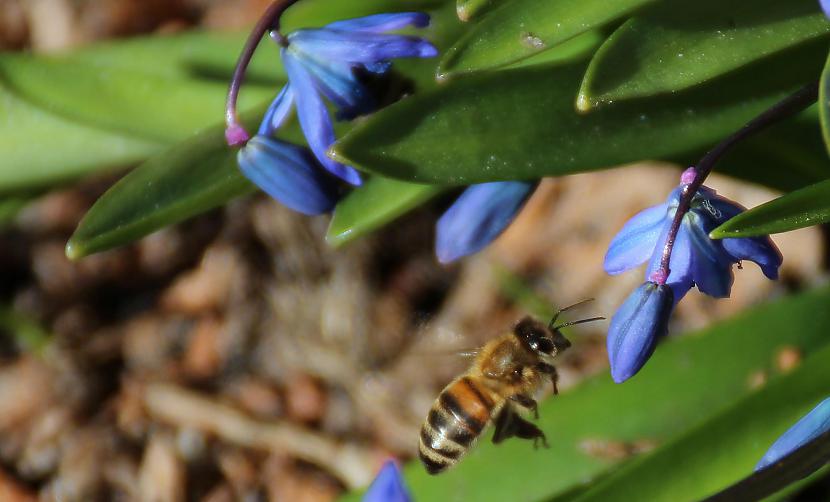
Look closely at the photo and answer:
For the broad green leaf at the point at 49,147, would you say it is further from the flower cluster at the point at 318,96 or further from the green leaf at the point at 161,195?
the flower cluster at the point at 318,96

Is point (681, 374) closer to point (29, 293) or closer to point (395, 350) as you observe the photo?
point (395, 350)


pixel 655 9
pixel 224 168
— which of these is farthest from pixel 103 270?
pixel 655 9

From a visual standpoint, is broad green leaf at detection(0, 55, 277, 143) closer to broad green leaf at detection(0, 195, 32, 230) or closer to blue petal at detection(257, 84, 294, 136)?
broad green leaf at detection(0, 195, 32, 230)

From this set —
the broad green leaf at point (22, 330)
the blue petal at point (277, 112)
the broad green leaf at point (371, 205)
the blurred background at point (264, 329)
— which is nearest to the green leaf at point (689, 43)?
the broad green leaf at point (371, 205)

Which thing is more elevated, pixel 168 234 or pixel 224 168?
pixel 224 168

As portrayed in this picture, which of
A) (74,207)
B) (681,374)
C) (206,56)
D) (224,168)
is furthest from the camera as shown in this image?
(74,207)

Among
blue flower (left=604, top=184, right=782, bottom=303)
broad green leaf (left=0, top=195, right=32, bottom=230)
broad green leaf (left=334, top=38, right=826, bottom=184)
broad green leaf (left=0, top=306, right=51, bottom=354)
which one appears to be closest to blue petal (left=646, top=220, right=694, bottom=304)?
blue flower (left=604, top=184, right=782, bottom=303)

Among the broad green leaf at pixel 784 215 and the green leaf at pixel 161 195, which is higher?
the broad green leaf at pixel 784 215

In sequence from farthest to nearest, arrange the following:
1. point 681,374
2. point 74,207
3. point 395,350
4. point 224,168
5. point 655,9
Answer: point 74,207
point 395,350
point 681,374
point 224,168
point 655,9
